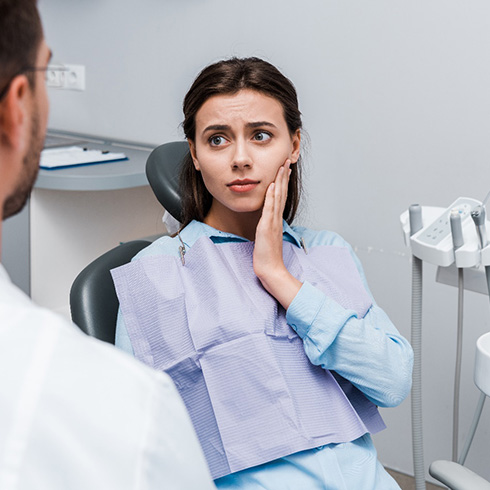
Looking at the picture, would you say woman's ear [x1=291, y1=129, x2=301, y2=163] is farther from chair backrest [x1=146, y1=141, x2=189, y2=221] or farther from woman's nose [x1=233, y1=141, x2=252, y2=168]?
chair backrest [x1=146, y1=141, x2=189, y2=221]

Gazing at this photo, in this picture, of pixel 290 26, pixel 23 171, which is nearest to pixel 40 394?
pixel 23 171

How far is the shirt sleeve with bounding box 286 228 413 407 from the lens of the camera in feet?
3.80

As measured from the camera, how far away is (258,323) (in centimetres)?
117

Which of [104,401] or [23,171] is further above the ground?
[23,171]

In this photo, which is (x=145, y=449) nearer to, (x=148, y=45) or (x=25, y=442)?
(x=25, y=442)

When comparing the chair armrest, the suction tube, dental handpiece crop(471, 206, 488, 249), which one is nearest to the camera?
the chair armrest

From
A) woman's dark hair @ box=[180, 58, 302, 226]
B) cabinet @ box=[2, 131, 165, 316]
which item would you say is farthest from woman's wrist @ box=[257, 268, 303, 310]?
cabinet @ box=[2, 131, 165, 316]

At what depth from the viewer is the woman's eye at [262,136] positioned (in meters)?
1.27

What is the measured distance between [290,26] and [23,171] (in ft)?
5.38

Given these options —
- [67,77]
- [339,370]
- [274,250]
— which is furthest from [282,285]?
[67,77]

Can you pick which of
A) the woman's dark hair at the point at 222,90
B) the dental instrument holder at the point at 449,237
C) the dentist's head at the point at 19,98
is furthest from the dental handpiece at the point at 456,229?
the dentist's head at the point at 19,98

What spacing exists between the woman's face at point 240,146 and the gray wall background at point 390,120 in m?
0.75

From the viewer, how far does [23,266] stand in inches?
89.4

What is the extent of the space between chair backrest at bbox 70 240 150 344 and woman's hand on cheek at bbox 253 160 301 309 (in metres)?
0.27
